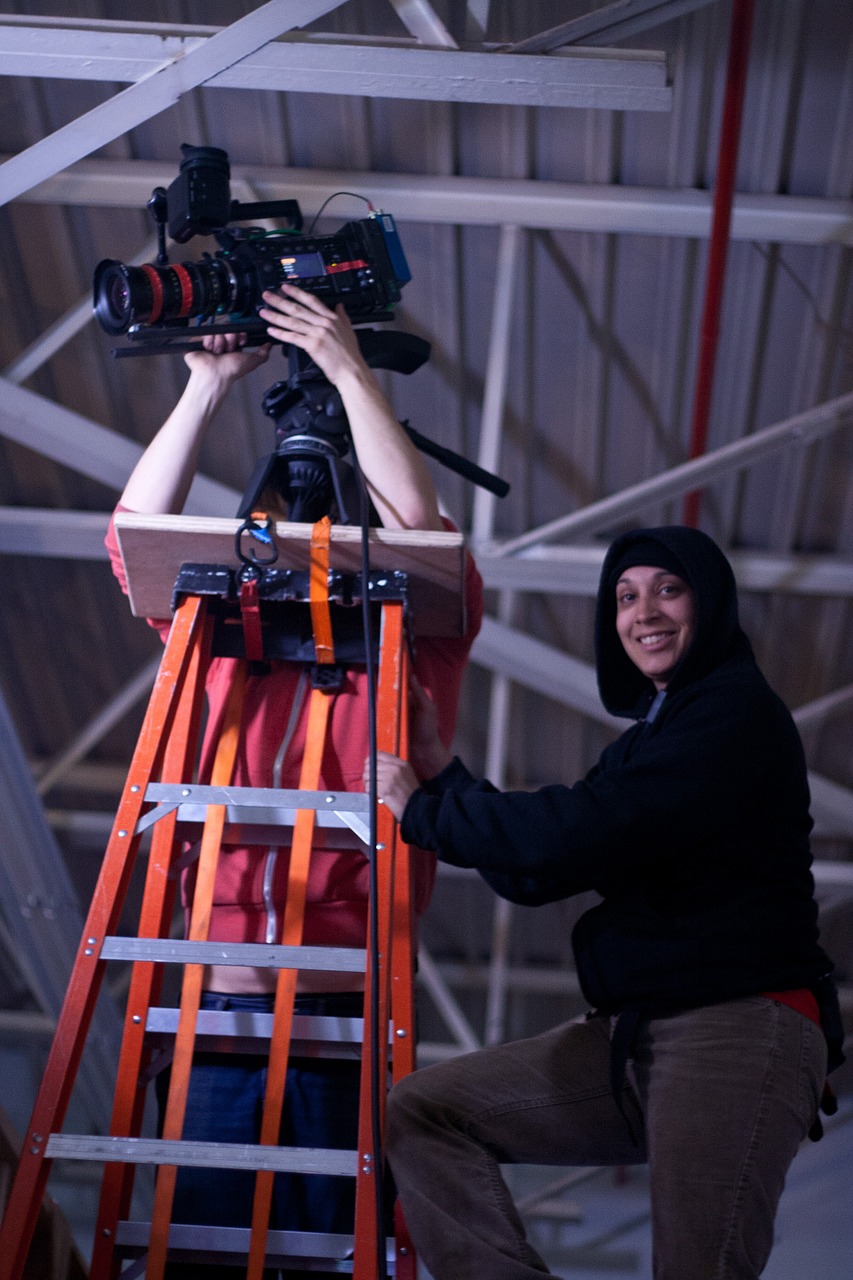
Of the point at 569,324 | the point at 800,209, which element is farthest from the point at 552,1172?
the point at 800,209

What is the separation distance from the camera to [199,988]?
1973 mm

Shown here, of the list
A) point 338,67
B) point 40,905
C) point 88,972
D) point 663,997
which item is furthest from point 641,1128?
point 40,905

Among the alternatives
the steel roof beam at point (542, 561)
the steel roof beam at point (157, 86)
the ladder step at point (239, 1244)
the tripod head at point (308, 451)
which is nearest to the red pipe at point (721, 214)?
the steel roof beam at point (542, 561)

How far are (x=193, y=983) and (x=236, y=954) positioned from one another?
0.24 meters

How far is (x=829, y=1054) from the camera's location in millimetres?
1854

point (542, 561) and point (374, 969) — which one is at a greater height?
point (374, 969)

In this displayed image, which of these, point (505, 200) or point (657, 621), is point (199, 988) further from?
point (505, 200)

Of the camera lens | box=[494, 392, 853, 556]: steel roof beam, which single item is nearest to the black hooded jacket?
the camera lens

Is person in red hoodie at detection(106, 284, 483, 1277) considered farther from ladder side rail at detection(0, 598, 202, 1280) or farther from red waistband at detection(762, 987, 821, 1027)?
red waistband at detection(762, 987, 821, 1027)

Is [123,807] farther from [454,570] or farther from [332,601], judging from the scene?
[454,570]

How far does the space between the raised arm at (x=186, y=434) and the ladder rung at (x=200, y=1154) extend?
1.08m

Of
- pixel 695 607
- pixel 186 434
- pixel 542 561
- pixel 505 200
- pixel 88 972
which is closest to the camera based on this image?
pixel 88 972

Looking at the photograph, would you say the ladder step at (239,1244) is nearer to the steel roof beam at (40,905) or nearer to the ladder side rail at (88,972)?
Answer: the ladder side rail at (88,972)

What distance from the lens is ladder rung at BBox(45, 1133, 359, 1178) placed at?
1.64 m
